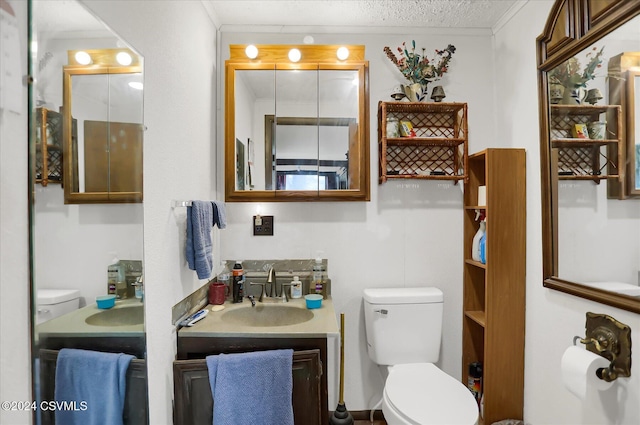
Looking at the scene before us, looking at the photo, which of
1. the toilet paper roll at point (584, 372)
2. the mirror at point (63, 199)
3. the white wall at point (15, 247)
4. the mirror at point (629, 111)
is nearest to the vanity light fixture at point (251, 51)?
the mirror at point (63, 199)

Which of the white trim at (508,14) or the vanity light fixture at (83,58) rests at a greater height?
the white trim at (508,14)

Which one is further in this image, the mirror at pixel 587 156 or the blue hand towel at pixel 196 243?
the blue hand towel at pixel 196 243

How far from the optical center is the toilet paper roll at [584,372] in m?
1.28

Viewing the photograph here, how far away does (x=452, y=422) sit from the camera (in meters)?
1.38

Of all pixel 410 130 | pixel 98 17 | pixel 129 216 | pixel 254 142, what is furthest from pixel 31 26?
pixel 410 130

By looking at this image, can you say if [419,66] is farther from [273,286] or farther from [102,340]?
[102,340]

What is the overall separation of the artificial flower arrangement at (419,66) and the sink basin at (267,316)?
5.03ft

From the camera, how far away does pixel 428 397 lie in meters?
1.55

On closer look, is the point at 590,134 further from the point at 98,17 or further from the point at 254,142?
the point at 98,17

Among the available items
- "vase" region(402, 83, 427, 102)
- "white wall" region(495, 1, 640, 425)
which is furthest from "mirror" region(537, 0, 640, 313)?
"vase" region(402, 83, 427, 102)

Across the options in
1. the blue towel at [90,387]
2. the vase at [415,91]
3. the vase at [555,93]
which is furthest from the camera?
the vase at [415,91]

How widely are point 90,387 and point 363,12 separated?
214 centimetres

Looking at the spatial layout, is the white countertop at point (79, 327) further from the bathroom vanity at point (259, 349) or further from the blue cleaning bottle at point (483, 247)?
the blue cleaning bottle at point (483, 247)

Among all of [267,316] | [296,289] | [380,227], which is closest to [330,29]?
[380,227]
